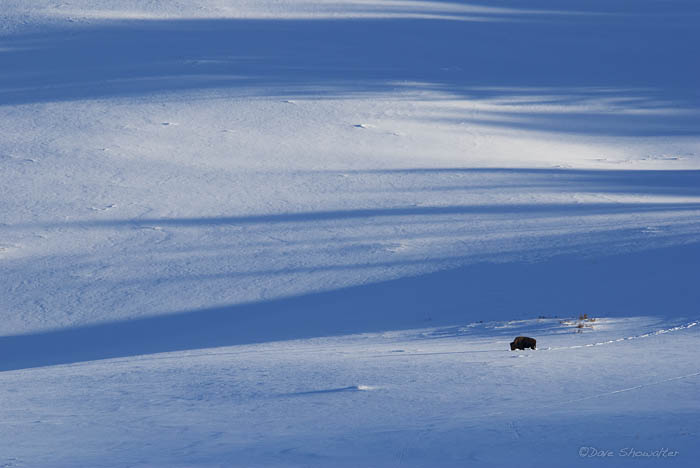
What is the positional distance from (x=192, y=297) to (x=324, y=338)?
1524 mm

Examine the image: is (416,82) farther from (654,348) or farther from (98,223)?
(654,348)

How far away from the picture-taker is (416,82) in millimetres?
17344

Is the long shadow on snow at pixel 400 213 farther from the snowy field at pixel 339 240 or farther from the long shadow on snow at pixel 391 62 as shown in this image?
the long shadow on snow at pixel 391 62

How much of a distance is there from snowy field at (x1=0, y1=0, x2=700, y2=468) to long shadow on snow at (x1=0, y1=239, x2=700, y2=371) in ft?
0.09

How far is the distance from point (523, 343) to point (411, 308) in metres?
2.03

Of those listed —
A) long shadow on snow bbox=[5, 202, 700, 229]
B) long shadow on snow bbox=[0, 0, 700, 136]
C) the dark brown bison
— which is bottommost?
the dark brown bison

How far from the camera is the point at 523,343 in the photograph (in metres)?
5.78

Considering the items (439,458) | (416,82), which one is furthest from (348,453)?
(416,82)

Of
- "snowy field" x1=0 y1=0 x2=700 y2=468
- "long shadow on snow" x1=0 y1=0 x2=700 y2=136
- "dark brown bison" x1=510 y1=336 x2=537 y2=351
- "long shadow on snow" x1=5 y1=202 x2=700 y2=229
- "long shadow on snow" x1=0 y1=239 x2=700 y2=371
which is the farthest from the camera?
"long shadow on snow" x1=0 y1=0 x2=700 y2=136

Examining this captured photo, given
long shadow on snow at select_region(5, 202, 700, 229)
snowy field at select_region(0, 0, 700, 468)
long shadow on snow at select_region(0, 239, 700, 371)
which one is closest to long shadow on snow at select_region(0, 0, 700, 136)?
snowy field at select_region(0, 0, 700, 468)

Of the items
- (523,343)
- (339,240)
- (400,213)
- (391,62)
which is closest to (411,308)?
(339,240)

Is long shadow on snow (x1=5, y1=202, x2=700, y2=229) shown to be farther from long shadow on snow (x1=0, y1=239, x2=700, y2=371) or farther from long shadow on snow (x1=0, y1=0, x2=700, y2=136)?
long shadow on snow (x1=0, y1=0, x2=700, y2=136)

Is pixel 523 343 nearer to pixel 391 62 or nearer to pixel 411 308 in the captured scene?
pixel 411 308

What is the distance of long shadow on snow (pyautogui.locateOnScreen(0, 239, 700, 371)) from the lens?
287 inches
